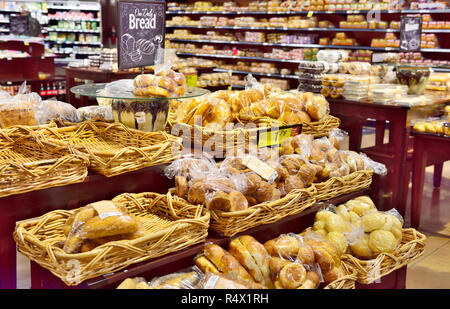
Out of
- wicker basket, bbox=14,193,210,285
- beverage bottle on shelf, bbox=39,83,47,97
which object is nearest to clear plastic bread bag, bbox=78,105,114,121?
wicker basket, bbox=14,193,210,285

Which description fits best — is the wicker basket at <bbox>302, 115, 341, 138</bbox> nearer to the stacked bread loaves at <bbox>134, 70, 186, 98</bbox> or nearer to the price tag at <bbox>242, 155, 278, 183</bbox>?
the price tag at <bbox>242, 155, 278, 183</bbox>

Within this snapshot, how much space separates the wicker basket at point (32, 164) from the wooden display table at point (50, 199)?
3.1 inches

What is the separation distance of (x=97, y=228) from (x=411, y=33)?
420 centimetres

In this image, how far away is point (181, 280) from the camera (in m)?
1.53

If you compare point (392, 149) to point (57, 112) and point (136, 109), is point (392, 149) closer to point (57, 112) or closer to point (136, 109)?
point (136, 109)

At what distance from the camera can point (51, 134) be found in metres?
2.06

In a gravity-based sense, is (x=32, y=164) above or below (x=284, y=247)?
above

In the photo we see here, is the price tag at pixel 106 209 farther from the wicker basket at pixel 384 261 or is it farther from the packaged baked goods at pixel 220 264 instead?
the wicker basket at pixel 384 261

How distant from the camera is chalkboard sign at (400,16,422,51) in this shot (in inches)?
182

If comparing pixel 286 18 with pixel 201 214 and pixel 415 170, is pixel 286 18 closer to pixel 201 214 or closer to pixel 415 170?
pixel 415 170

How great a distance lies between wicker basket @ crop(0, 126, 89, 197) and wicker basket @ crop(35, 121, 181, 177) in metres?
0.05

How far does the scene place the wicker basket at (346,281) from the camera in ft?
5.41

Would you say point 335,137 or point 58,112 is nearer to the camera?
point 58,112

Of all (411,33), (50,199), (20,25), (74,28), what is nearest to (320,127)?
(50,199)
